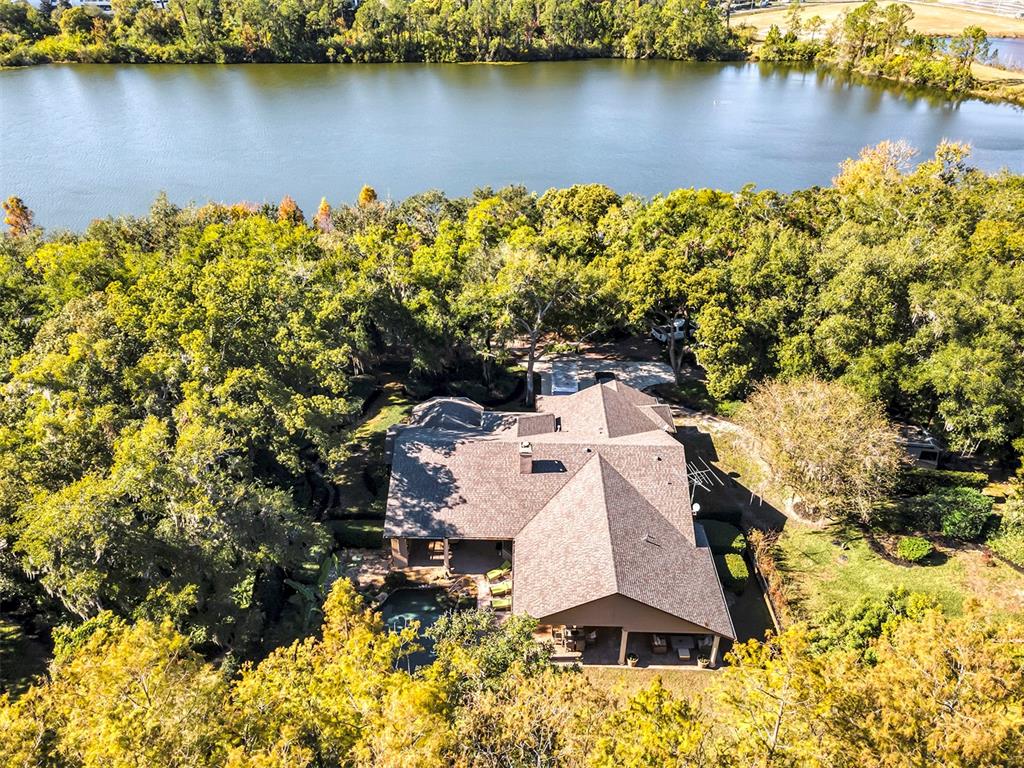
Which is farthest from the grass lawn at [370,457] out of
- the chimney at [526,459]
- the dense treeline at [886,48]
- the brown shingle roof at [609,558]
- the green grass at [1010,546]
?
the dense treeline at [886,48]

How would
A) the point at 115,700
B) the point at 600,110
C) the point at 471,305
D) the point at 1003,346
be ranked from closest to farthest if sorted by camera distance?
the point at 115,700, the point at 1003,346, the point at 471,305, the point at 600,110

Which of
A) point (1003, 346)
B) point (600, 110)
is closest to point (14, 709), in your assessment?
point (1003, 346)

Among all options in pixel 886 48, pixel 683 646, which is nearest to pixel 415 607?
pixel 683 646

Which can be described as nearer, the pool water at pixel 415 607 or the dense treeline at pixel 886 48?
the pool water at pixel 415 607

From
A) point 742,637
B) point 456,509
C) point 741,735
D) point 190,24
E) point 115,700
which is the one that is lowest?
point 742,637

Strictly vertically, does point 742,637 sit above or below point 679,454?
below

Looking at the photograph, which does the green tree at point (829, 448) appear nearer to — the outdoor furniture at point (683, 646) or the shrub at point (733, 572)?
the shrub at point (733, 572)

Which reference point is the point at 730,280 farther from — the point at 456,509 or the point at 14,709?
the point at 14,709
